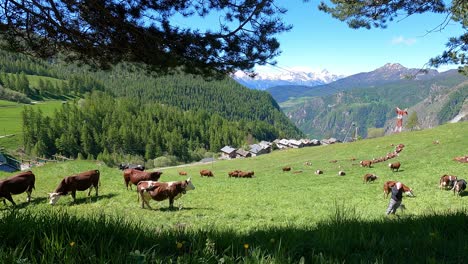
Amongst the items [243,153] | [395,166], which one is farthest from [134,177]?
[243,153]

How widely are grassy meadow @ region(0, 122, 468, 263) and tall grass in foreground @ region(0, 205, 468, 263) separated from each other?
0.05 feet

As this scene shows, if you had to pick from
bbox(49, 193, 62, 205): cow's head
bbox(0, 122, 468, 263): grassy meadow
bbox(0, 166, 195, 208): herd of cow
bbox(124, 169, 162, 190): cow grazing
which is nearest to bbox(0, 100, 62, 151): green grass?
bbox(0, 122, 468, 263): grassy meadow

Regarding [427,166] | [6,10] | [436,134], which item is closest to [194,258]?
[6,10]

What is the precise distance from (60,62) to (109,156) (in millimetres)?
157855

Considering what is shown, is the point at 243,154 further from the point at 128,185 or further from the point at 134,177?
the point at 134,177

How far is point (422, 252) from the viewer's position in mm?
4406

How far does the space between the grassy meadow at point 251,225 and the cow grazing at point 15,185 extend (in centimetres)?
75

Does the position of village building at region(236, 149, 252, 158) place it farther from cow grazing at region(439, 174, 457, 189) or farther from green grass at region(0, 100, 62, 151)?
cow grazing at region(439, 174, 457, 189)

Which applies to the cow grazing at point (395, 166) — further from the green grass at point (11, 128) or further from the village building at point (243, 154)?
the green grass at point (11, 128)

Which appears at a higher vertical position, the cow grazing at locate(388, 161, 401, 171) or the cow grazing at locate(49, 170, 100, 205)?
the cow grazing at locate(49, 170, 100, 205)

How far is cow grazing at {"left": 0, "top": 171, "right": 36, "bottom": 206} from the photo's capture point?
14.7 metres

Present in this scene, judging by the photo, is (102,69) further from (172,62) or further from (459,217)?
(459,217)

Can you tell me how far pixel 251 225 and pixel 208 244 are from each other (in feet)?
24.9

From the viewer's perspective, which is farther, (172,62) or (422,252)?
(172,62)
